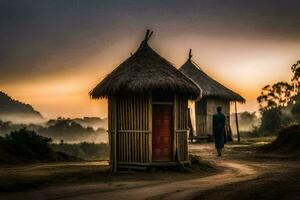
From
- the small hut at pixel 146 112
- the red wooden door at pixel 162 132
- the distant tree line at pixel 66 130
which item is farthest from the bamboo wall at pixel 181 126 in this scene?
the distant tree line at pixel 66 130

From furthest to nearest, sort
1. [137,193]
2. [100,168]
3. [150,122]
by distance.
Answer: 1. [100,168]
2. [150,122]
3. [137,193]

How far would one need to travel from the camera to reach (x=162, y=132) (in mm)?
18609

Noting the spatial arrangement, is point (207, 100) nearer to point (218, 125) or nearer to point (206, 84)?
point (206, 84)

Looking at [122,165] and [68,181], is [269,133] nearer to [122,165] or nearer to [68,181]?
[122,165]

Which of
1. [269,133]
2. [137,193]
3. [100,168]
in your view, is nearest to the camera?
[137,193]

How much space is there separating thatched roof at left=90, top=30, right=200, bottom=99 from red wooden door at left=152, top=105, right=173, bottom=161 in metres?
0.86

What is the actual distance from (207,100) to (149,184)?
2484cm

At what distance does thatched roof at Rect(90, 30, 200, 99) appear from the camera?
1783 centimetres

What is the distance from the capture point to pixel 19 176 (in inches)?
645

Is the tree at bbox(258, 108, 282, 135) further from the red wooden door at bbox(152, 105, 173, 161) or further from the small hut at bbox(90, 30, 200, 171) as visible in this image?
the red wooden door at bbox(152, 105, 173, 161)

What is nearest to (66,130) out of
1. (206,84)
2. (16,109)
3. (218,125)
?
(16,109)

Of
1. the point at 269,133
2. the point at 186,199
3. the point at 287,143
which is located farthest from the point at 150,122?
the point at 269,133

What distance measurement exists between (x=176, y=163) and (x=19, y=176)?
558cm

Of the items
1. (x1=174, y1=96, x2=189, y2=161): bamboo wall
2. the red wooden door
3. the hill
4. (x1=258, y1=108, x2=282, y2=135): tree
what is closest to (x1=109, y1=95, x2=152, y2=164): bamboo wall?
the red wooden door
